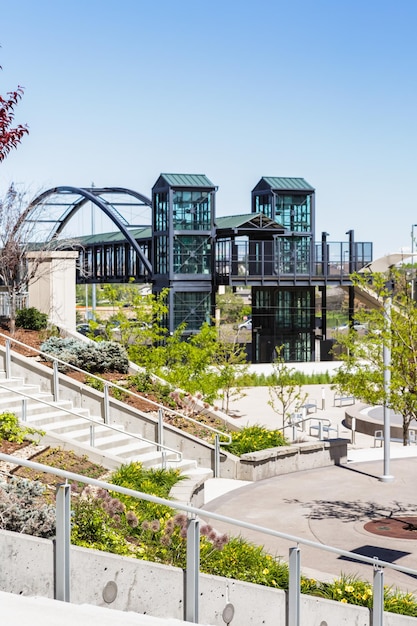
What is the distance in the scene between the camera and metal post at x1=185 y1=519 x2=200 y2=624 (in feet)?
24.1

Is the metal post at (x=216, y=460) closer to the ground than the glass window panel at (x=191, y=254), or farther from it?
closer to the ground

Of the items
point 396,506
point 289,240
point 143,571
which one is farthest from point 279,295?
point 143,571

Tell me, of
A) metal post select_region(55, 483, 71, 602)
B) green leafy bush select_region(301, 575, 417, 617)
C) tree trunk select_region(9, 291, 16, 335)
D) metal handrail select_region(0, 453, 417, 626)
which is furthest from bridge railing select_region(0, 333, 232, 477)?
metal post select_region(55, 483, 71, 602)

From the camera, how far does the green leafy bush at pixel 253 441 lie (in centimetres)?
2088

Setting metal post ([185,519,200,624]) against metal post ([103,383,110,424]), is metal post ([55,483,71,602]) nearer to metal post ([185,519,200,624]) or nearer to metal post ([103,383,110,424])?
metal post ([185,519,200,624])

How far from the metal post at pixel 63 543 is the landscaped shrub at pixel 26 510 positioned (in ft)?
1.68

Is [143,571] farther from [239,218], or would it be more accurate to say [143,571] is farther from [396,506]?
[239,218]

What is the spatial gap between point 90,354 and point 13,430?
776 centimetres

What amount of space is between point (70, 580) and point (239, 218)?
50.0 metres

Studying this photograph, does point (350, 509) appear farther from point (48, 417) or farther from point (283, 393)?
point (283, 393)

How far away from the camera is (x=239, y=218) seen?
56250 millimetres

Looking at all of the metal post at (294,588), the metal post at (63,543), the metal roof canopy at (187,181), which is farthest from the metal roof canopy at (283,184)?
the metal post at (63,543)

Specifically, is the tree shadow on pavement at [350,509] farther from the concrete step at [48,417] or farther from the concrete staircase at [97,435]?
the concrete step at [48,417]

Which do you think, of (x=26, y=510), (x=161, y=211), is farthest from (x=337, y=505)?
(x=161, y=211)
